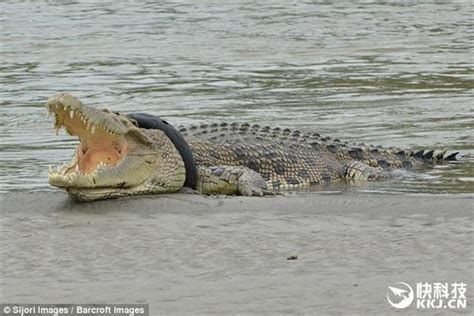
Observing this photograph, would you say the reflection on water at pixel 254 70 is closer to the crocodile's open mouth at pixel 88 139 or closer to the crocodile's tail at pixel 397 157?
the crocodile's tail at pixel 397 157

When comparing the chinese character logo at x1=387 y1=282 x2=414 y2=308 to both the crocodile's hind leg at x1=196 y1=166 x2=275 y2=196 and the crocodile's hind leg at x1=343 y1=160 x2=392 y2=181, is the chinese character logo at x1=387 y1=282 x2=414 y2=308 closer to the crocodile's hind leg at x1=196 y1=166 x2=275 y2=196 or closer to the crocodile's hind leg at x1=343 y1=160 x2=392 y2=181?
the crocodile's hind leg at x1=196 y1=166 x2=275 y2=196

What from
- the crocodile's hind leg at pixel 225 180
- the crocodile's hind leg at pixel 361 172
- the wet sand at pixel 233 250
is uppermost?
the wet sand at pixel 233 250

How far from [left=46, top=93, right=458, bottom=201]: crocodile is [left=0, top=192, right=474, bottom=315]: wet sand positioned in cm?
20

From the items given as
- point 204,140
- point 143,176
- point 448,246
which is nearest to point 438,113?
point 204,140

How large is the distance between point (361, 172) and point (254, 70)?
700 cm

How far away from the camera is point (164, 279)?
5648mm

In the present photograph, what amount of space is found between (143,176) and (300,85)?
296 inches

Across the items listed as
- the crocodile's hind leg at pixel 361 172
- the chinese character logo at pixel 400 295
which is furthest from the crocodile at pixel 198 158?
the chinese character logo at pixel 400 295

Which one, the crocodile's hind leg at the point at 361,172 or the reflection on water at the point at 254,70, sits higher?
the crocodile's hind leg at the point at 361,172

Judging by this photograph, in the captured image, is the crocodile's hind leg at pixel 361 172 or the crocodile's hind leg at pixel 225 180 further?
the crocodile's hind leg at pixel 361 172

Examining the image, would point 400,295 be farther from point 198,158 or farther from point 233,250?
point 198,158

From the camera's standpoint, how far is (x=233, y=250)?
6191mm

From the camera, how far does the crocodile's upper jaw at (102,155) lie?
24.1 feet

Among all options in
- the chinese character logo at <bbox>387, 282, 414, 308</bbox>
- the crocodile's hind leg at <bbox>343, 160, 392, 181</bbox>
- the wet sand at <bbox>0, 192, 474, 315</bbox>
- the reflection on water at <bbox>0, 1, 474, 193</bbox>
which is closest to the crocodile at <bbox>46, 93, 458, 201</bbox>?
the crocodile's hind leg at <bbox>343, 160, 392, 181</bbox>
